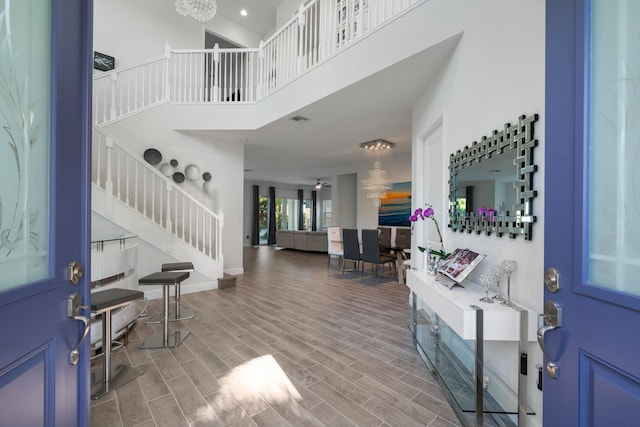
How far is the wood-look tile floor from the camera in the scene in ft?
5.47

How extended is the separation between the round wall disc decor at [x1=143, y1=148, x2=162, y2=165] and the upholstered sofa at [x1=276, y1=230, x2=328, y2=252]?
5.47 meters

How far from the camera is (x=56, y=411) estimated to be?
827 mm

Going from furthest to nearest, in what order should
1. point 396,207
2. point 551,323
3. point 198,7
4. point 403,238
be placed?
1. point 396,207
2. point 403,238
3. point 198,7
4. point 551,323

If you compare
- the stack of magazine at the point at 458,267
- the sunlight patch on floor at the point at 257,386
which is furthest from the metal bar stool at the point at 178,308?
the stack of magazine at the point at 458,267

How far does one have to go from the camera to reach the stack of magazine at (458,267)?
70.8 inches

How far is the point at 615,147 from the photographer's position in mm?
771

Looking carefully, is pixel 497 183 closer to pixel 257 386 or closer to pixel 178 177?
pixel 257 386

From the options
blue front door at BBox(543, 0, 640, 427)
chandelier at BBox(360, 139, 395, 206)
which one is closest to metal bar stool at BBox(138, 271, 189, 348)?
blue front door at BBox(543, 0, 640, 427)

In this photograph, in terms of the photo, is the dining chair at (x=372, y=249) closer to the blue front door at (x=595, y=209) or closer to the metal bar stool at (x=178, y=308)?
the metal bar stool at (x=178, y=308)

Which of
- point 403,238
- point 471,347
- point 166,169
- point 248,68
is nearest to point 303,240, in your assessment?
point 403,238

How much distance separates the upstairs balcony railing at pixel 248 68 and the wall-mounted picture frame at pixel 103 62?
0.35 metres

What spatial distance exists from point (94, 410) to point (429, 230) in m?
3.40

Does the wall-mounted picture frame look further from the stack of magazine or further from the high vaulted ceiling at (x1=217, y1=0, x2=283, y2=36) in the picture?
the stack of magazine

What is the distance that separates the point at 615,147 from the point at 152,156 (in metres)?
5.75
